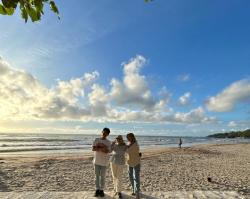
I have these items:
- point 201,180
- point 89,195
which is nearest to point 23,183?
point 89,195

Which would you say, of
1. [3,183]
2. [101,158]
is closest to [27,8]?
[101,158]

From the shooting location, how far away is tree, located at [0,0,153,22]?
249 centimetres

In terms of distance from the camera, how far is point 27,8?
2.58 m

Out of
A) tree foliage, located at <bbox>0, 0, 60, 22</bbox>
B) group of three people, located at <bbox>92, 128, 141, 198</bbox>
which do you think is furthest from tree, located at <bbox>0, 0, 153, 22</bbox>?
group of three people, located at <bbox>92, 128, 141, 198</bbox>

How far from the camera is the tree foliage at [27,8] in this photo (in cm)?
249

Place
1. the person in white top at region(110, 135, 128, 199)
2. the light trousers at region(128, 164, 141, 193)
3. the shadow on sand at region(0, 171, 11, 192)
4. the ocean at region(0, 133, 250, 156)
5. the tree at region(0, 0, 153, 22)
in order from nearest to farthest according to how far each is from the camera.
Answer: the tree at region(0, 0, 153, 22) → the light trousers at region(128, 164, 141, 193) → the person in white top at region(110, 135, 128, 199) → the shadow on sand at region(0, 171, 11, 192) → the ocean at region(0, 133, 250, 156)

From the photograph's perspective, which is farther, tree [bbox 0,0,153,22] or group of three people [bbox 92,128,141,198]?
group of three people [bbox 92,128,141,198]

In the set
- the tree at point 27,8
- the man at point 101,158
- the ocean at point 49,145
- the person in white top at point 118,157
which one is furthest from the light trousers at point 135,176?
the ocean at point 49,145

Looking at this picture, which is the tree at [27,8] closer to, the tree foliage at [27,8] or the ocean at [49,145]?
the tree foliage at [27,8]

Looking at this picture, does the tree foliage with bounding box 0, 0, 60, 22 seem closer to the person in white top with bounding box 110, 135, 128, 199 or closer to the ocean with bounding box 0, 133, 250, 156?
the person in white top with bounding box 110, 135, 128, 199

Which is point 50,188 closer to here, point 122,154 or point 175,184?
point 122,154

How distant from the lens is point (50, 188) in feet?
37.9

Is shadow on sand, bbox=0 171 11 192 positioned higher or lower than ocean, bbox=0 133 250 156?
lower

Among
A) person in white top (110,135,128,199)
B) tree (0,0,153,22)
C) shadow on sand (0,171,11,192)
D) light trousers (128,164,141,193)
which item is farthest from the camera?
shadow on sand (0,171,11,192)
